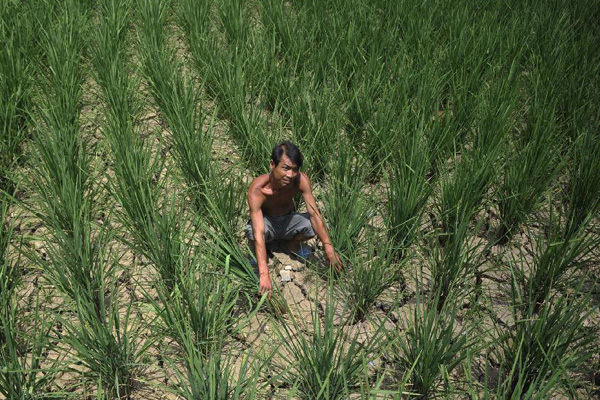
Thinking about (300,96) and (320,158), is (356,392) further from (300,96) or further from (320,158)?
(300,96)

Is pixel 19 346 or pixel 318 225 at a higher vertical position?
pixel 318 225

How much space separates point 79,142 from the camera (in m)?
2.46

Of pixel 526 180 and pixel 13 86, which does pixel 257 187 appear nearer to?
pixel 526 180

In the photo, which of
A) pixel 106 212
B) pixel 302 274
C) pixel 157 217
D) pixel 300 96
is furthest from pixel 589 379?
pixel 106 212

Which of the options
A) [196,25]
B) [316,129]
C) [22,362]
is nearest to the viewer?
[22,362]

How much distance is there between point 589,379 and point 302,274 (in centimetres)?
98

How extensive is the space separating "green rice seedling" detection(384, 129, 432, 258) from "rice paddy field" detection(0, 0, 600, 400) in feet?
0.04

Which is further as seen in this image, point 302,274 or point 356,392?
point 302,274

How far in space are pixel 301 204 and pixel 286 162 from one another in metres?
0.47

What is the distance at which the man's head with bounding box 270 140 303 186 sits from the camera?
1.83 metres

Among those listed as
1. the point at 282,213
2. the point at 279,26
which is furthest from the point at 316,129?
the point at 279,26

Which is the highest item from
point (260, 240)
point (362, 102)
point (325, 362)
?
point (362, 102)

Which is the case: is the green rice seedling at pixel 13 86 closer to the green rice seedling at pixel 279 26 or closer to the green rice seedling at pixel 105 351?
the green rice seedling at pixel 105 351

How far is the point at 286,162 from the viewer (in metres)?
1.84
